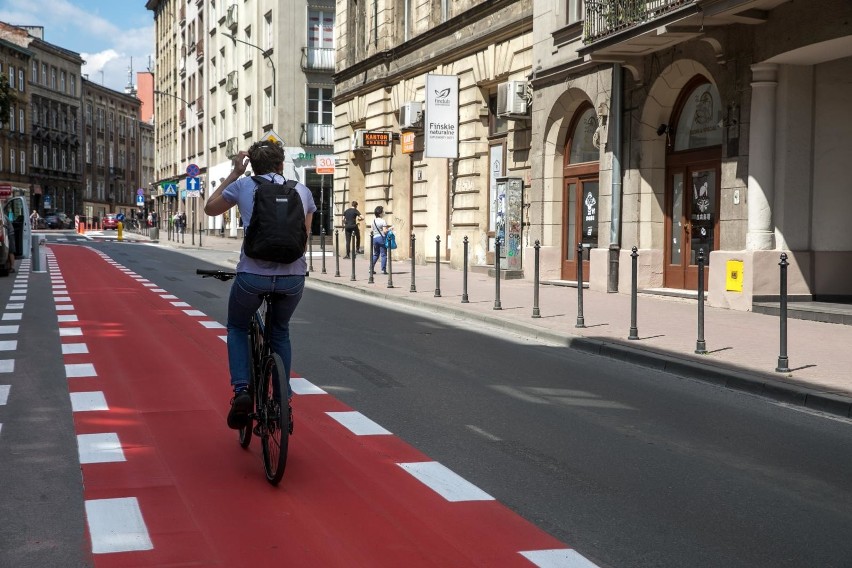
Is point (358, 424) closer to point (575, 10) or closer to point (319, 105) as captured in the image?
point (575, 10)

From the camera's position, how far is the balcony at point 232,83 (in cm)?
5700

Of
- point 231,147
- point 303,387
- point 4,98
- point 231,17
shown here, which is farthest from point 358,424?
point 231,17

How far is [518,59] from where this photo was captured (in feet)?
77.4

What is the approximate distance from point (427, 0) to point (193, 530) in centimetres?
2545

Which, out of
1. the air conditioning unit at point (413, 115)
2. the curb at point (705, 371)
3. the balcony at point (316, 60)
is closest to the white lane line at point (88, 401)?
the curb at point (705, 371)

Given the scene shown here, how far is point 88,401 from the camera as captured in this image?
26.2 feet

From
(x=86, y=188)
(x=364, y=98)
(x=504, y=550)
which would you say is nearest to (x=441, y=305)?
(x=504, y=550)

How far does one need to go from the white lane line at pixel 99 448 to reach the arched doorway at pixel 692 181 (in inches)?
496

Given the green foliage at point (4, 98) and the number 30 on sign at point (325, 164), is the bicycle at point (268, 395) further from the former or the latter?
the green foliage at point (4, 98)

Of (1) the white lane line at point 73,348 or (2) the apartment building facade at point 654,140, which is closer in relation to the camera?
(1) the white lane line at point 73,348

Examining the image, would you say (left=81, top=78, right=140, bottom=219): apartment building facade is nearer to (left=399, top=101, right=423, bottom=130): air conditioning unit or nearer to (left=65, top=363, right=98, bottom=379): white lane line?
(left=399, top=101, right=423, bottom=130): air conditioning unit

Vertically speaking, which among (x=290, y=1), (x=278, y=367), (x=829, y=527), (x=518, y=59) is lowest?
(x=829, y=527)

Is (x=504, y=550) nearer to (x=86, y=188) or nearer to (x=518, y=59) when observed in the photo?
(x=518, y=59)

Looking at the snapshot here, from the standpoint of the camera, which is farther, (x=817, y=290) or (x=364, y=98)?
(x=364, y=98)
